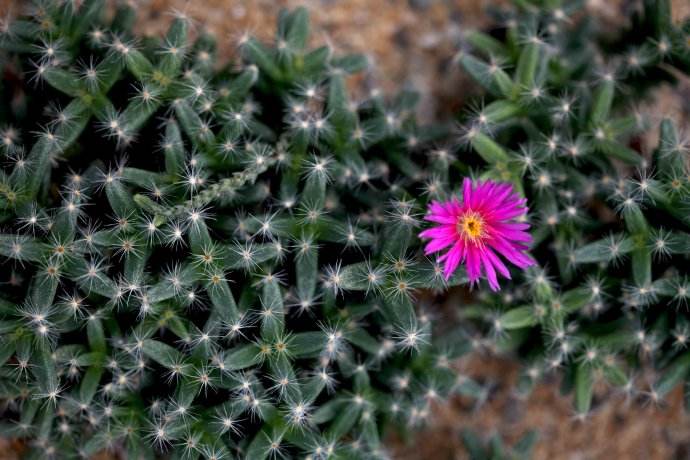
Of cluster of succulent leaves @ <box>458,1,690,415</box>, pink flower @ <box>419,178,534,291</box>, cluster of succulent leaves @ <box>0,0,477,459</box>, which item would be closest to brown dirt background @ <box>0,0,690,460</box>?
cluster of succulent leaves @ <box>458,1,690,415</box>

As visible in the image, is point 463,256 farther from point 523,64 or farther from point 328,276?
point 523,64

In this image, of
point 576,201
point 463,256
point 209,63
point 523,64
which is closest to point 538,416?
point 576,201

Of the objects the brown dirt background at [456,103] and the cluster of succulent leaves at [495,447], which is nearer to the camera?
the cluster of succulent leaves at [495,447]

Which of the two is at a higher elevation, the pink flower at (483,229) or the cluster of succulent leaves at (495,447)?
the pink flower at (483,229)

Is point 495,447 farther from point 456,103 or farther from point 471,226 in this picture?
point 456,103

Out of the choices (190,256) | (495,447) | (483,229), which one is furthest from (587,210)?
(190,256)

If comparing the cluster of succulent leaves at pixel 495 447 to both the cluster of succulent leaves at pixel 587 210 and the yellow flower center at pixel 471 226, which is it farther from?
the yellow flower center at pixel 471 226

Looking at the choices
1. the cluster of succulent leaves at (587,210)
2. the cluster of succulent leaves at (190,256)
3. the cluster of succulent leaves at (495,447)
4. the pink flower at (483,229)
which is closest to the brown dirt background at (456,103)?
the cluster of succulent leaves at (495,447)
